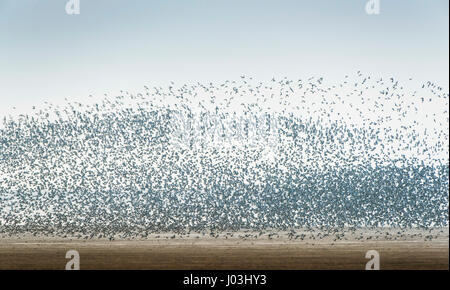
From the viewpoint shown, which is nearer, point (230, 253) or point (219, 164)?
point (230, 253)

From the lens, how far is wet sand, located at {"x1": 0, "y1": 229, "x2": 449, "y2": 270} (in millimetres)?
8234

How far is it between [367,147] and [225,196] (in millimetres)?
2738

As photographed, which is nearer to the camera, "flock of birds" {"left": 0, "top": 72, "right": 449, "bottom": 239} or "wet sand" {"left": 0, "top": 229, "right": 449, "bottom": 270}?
"wet sand" {"left": 0, "top": 229, "right": 449, "bottom": 270}

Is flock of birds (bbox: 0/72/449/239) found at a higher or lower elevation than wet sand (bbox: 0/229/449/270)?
higher

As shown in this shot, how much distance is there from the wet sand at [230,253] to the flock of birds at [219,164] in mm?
311

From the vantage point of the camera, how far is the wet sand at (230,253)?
8234mm

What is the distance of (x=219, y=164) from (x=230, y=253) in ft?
8.06

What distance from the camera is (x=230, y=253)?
9547mm

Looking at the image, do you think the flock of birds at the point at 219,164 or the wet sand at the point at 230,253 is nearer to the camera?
the wet sand at the point at 230,253

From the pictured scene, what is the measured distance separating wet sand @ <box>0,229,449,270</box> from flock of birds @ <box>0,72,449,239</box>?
1.02 ft

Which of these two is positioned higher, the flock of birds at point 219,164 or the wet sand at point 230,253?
the flock of birds at point 219,164

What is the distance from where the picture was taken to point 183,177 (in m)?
11.6

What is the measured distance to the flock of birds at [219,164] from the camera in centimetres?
1092
